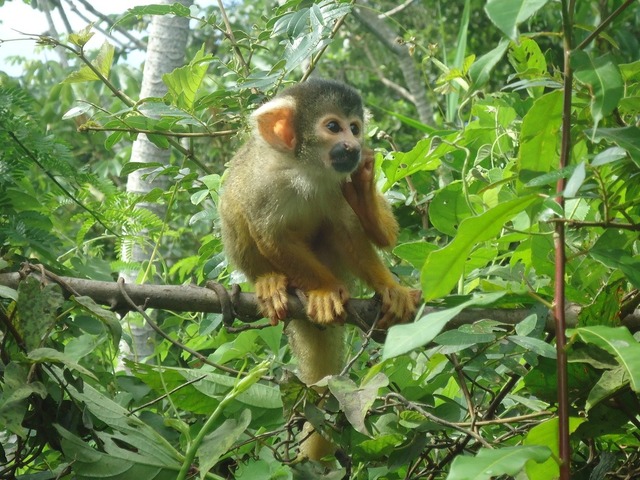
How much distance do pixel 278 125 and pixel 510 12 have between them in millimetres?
2229

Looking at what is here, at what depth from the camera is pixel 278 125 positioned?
335cm

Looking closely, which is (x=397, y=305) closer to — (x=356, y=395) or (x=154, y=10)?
(x=356, y=395)

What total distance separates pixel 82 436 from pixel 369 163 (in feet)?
4.91

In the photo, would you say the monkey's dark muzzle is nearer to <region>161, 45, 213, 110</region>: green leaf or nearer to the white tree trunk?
<region>161, 45, 213, 110</region>: green leaf

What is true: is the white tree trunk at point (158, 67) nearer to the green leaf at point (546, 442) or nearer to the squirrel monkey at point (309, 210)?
the squirrel monkey at point (309, 210)

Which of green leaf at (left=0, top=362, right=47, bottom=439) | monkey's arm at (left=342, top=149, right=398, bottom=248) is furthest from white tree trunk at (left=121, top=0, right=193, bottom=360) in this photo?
green leaf at (left=0, top=362, right=47, bottom=439)

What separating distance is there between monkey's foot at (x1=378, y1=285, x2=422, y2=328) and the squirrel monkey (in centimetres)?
2

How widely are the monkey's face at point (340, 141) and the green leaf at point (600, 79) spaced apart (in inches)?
66.0

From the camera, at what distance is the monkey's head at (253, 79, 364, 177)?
3.32 m

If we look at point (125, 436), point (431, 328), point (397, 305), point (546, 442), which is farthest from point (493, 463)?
point (397, 305)

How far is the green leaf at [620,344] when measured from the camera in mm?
1279

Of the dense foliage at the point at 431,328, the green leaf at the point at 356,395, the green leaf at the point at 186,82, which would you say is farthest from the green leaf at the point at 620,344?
the green leaf at the point at 186,82

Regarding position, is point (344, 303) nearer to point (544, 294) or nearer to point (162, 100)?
point (544, 294)

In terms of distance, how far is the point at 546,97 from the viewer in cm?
159
